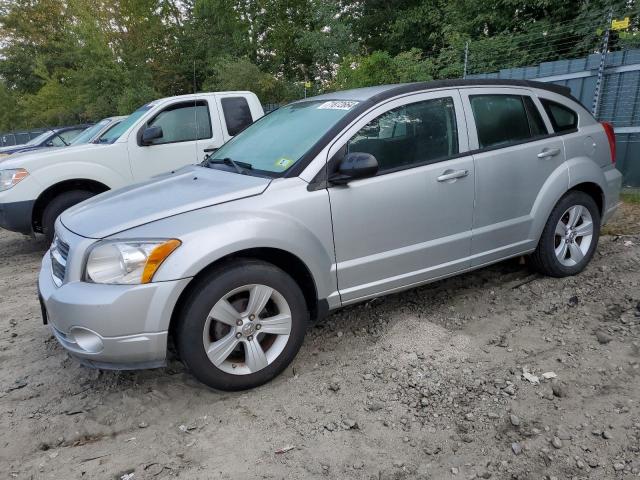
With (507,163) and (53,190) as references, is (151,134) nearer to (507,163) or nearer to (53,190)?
(53,190)

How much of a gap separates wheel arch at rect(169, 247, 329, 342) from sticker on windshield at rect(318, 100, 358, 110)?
44.4 inches

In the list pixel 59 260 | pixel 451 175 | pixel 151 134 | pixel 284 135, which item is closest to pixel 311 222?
pixel 284 135

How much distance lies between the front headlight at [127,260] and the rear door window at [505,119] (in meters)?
2.41

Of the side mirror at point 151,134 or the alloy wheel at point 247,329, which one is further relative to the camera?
the side mirror at point 151,134

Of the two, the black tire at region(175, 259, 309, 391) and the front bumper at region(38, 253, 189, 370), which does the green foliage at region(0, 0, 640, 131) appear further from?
the front bumper at region(38, 253, 189, 370)

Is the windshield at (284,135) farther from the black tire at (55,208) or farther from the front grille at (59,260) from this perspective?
the black tire at (55,208)

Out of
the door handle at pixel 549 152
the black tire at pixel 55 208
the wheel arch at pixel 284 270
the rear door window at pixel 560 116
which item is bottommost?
the black tire at pixel 55 208

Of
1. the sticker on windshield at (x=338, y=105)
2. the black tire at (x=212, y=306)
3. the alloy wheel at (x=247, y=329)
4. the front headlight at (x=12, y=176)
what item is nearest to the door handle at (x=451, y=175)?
the sticker on windshield at (x=338, y=105)

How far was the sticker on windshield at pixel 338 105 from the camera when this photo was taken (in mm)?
3307

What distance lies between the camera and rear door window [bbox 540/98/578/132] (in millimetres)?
4027

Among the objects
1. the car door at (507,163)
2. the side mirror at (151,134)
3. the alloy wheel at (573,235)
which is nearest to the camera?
the car door at (507,163)

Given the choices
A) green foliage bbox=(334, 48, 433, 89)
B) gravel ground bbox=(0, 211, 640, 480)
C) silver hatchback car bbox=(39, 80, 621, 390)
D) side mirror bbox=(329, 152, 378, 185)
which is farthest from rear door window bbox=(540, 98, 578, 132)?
green foliage bbox=(334, 48, 433, 89)

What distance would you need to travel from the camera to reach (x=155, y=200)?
9.73 ft

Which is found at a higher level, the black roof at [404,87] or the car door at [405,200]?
the black roof at [404,87]
